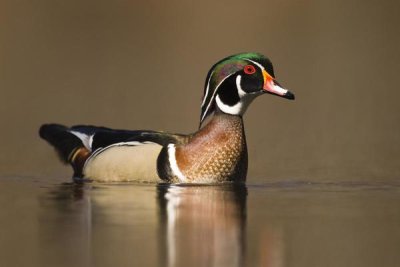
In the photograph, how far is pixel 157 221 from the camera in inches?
359

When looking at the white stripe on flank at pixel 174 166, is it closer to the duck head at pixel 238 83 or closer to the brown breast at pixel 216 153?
the brown breast at pixel 216 153

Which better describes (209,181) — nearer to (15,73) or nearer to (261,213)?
(261,213)

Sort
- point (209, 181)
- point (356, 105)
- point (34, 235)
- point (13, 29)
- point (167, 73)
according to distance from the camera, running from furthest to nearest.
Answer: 1. point (13, 29)
2. point (167, 73)
3. point (356, 105)
4. point (209, 181)
5. point (34, 235)

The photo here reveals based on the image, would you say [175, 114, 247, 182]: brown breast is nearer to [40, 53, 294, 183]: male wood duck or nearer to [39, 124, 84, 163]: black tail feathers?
[40, 53, 294, 183]: male wood duck

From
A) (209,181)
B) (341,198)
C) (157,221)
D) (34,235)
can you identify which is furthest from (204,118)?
(34,235)

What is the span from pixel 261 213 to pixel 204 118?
1868 millimetres

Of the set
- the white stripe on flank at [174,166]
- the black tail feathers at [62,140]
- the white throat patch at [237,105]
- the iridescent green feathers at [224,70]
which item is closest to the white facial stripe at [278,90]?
the iridescent green feathers at [224,70]

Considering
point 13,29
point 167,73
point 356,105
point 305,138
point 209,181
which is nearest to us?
point 209,181

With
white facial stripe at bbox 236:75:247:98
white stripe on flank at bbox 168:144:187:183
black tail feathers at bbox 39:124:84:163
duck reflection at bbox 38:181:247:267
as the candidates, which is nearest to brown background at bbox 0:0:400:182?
black tail feathers at bbox 39:124:84:163

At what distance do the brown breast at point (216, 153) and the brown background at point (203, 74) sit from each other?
86 centimetres

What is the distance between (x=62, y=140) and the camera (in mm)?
12141

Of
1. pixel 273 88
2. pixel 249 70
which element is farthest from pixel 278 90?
pixel 249 70

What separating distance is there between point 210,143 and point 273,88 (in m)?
0.60

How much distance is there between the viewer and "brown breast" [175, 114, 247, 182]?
1104 cm
